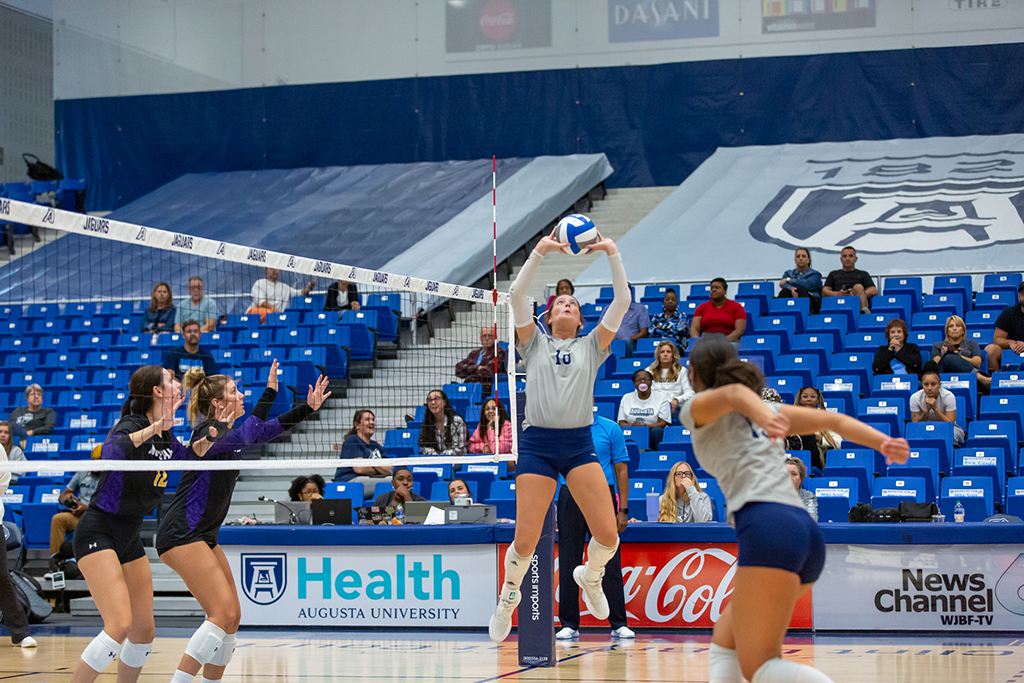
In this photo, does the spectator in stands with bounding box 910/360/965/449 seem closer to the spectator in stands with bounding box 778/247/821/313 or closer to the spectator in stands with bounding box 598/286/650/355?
the spectator in stands with bounding box 778/247/821/313

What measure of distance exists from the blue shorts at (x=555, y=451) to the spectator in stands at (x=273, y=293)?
990 centimetres

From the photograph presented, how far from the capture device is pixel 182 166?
2269 centimetres

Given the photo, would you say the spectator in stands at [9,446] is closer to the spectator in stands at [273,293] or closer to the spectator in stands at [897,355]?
the spectator in stands at [273,293]

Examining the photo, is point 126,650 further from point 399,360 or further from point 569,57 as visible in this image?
point 569,57

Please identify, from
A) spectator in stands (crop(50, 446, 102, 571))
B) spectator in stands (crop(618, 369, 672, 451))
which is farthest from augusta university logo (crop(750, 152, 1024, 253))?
spectator in stands (crop(50, 446, 102, 571))

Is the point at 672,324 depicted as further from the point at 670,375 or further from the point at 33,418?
the point at 33,418

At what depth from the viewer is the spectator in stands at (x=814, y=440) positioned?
1053 cm

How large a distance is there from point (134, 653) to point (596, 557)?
2.52 m

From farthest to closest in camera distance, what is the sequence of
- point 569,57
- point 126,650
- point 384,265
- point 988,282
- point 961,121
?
point 569,57
point 961,121
point 384,265
point 988,282
point 126,650

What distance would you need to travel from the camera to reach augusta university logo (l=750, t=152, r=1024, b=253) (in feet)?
51.5

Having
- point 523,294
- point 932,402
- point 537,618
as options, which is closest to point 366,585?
point 537,618

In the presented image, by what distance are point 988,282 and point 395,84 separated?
38.0 ft

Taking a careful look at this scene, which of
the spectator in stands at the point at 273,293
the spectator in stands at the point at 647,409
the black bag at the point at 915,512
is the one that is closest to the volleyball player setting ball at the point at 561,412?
the black bag at the point at 915,512

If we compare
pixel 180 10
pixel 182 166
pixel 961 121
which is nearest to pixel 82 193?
pixel 182 166
